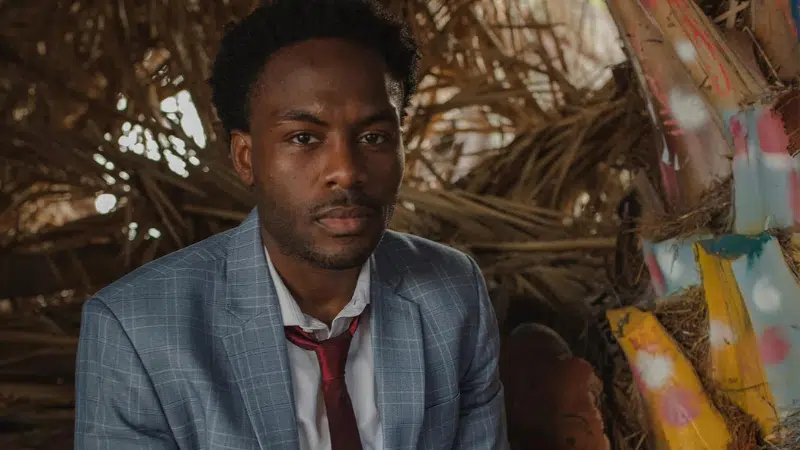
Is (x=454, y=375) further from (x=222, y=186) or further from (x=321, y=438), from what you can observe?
(x=222, y=186)

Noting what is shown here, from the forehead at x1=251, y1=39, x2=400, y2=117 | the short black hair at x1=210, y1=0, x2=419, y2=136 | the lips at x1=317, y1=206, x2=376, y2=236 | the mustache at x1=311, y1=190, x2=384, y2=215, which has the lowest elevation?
the lips at x1=317, y1=206, x2=376, y2=236

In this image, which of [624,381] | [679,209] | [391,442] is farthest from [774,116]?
[391,442]

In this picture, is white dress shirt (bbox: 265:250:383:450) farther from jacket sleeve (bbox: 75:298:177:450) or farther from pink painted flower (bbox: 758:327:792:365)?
pink painted flower (bbox: 758:327:792:365)

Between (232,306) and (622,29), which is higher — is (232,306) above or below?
below

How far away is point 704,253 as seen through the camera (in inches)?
52.1

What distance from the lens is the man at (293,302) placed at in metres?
1.00

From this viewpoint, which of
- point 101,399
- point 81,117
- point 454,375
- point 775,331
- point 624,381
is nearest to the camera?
point 101,399

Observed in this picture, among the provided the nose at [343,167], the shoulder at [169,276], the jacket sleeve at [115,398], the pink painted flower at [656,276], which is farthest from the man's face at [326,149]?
the pink painted flower at [656,276]

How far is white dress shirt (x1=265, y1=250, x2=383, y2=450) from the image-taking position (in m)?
1.08

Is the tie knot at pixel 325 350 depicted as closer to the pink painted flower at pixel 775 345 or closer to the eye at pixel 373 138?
the eye at pixel 373 138

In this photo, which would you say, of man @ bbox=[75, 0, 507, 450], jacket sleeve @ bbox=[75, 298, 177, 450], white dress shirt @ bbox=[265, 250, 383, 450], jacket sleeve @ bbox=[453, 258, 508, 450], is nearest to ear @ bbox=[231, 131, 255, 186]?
man @ bbox=[75, 0, 507, 450]

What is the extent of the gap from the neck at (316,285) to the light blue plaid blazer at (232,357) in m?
0.03

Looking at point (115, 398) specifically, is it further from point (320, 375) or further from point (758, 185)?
point (758, 185)

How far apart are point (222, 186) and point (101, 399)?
712mm
